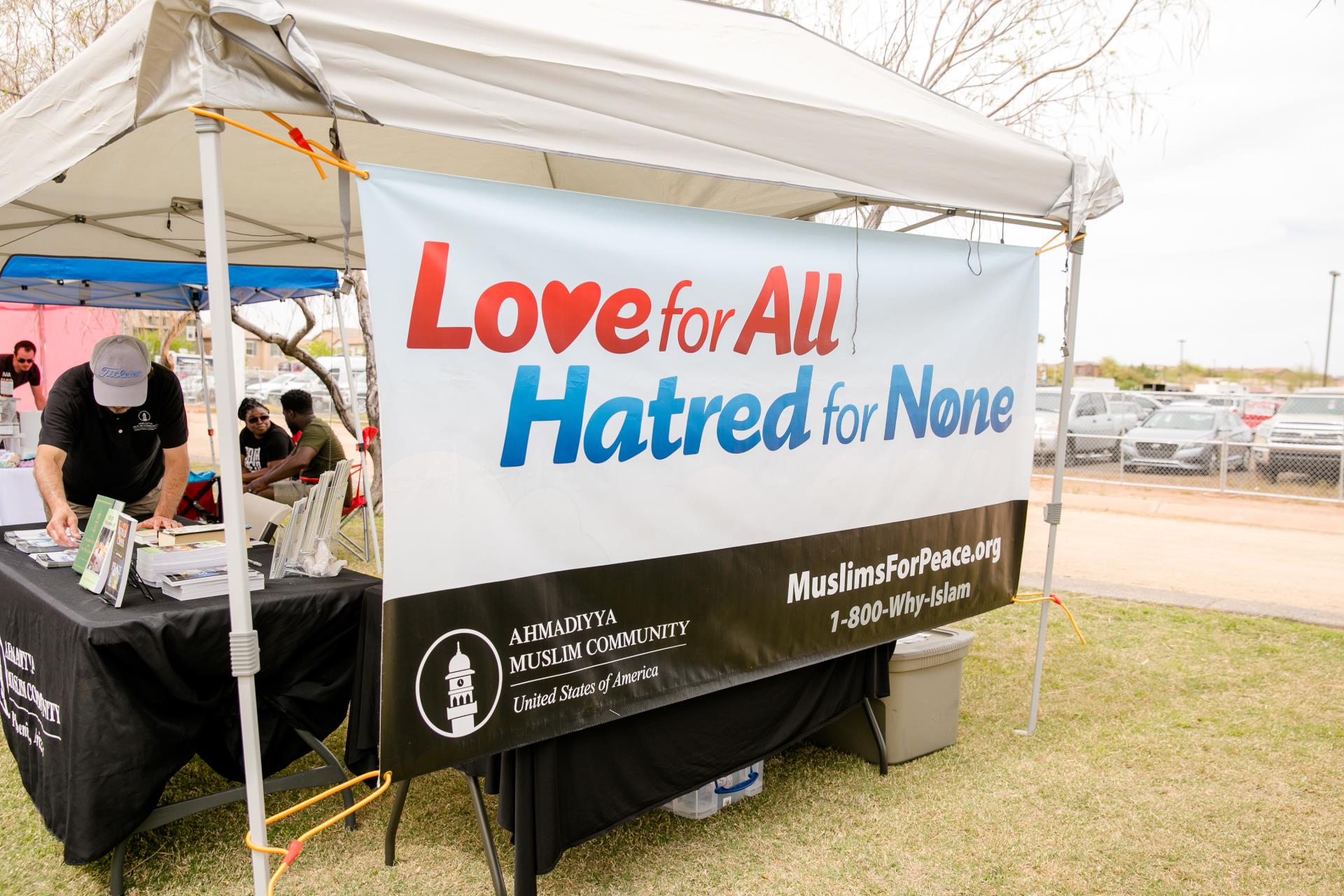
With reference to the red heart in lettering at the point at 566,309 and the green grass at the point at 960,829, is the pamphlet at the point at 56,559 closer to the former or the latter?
the green grass at the point at 960,829

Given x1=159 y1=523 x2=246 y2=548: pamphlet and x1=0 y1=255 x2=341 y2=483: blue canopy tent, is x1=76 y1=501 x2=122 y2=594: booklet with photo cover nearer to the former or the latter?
x1=159 y1=523 x2=246 y2=548: pamphlet

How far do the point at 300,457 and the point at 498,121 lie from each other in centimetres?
526

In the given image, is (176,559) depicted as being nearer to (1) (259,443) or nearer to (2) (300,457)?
(2) (300,457)

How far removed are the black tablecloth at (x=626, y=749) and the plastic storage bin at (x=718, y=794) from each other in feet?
0.54

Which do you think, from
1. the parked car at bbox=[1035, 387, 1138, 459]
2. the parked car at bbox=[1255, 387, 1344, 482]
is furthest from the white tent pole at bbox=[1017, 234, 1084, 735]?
the parked car at bbox=[1035, 387, 1138, 459]

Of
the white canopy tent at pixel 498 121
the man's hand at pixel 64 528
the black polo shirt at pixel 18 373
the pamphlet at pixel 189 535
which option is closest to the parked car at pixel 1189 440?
the white canopy tent at pixel 498 121

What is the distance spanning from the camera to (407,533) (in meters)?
2.06

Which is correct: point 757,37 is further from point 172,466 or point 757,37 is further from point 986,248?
point 172,466

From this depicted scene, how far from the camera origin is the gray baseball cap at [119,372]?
11.6 ft

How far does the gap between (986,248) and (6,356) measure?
8.40 m

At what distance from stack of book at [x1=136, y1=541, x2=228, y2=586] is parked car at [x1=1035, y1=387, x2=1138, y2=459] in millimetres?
13288

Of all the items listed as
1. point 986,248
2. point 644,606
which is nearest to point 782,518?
point 644,606

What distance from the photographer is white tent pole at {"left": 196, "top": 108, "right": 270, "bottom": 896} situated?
1.90 metres

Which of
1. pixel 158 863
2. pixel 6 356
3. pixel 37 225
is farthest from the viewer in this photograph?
pixel 6 356
